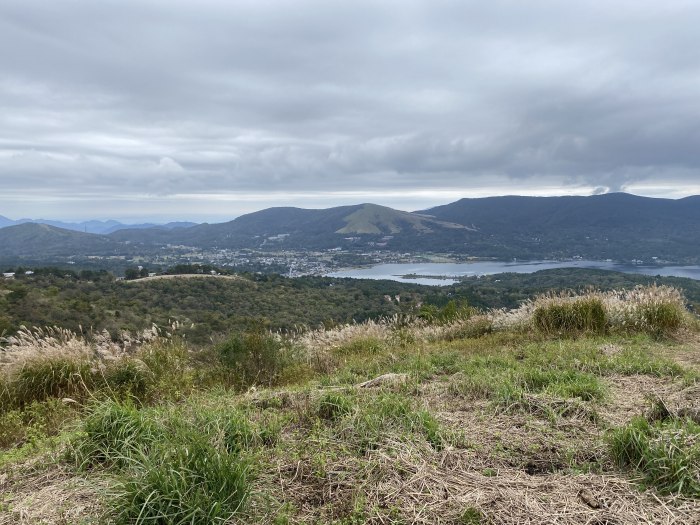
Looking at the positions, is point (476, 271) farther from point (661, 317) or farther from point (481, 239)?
point (661, 317)

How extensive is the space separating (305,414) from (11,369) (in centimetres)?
369

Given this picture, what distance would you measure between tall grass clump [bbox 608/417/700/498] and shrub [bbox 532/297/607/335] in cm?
469

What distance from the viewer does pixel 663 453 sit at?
8.06 ft

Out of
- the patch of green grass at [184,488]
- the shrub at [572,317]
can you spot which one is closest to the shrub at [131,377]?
the patch of green grass at [184,488]

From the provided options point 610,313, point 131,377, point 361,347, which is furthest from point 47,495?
point 610,313

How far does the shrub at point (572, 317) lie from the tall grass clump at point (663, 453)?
15.4ft

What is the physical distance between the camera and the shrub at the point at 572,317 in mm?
7273

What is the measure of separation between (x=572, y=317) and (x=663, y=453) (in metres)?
5.34

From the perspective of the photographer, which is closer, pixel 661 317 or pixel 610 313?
pixel 661 317

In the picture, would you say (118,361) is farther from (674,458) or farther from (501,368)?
(674,458)

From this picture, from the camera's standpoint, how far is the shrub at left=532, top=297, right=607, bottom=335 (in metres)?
7.27

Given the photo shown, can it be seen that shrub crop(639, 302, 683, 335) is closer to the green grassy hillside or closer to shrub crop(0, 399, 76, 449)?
the green grassy hillside

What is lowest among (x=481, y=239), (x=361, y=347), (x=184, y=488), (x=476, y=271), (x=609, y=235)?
(x=476, y=271)

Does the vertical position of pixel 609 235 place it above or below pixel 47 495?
below
